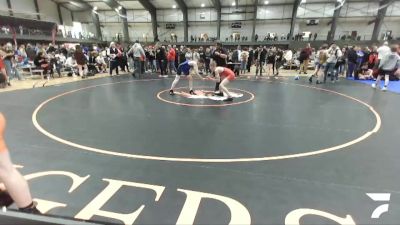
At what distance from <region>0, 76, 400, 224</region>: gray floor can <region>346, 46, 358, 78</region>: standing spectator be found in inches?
295

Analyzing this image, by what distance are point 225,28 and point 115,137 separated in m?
32.3

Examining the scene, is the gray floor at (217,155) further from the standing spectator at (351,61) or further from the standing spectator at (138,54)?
the standing spectator at (351,61)

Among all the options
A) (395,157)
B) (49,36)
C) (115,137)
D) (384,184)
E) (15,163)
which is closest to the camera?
(384,184)

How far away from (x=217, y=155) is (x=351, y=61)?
46.4ft

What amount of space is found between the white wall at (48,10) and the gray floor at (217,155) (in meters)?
31.0

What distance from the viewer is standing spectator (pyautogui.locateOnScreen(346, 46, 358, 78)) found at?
1449 centimetres

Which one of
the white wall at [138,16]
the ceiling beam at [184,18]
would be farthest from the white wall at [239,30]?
the white wall at [138,16]

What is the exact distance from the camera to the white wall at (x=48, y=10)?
32781mm

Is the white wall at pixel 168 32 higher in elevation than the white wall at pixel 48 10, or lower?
lower

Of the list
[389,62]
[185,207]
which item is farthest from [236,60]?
[185,207]

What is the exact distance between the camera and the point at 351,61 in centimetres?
1491

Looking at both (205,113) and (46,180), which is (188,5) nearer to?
(205,113)

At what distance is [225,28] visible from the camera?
34625mm

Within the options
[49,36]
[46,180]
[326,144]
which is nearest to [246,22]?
[49,36]
